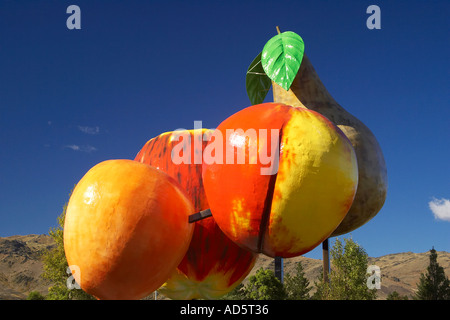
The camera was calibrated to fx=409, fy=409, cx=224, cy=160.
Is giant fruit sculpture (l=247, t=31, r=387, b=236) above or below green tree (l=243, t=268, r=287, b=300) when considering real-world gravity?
above

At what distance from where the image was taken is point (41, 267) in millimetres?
56281

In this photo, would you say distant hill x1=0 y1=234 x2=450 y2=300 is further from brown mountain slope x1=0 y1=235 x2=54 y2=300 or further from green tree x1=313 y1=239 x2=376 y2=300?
green tree x1=313 y1=239 x2=376 y2=300

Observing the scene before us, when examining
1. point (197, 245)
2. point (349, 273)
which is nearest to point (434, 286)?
point (349, 273)

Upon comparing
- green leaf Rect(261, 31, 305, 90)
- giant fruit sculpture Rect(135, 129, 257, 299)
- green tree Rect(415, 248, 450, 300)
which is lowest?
green tree Rect(415, 248, 450, 300)

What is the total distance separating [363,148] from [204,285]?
294 centimetres

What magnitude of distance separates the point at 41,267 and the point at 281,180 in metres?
60.0

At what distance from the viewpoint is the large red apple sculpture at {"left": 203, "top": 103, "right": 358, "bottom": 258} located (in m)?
4.07

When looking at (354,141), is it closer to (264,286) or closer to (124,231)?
(124,231)

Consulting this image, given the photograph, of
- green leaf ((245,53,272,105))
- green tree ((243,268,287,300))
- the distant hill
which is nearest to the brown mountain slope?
the distant hill

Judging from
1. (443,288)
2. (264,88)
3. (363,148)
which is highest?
(264,88)

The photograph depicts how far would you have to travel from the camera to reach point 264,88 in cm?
775

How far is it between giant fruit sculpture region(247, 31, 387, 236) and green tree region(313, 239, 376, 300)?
1267 cm

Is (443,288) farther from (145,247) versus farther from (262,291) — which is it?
(145,247)
